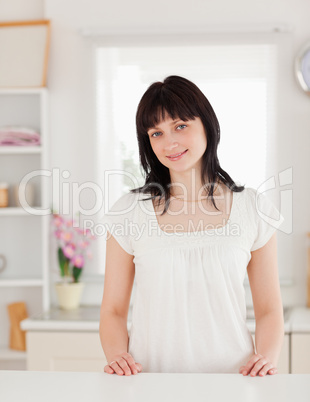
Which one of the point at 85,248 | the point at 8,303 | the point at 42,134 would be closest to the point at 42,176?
the point at 42,134

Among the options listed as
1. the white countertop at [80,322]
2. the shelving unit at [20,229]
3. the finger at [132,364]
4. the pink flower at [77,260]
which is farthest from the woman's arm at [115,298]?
the shelving unit at [20,229]

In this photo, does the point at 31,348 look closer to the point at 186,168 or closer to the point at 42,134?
the point at 42,134

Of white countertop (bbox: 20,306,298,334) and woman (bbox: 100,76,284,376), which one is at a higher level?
woman (bbox: 100,76,284,376)

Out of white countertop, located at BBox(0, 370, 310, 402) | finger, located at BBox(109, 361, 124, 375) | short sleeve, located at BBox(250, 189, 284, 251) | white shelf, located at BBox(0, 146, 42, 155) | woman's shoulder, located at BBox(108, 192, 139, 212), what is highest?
white shelf, located at BBox(0, 146, 42, 155)

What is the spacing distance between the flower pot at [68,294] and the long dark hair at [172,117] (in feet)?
4.69

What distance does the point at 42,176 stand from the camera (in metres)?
2.91

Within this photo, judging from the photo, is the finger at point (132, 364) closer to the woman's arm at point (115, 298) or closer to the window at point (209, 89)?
the woman's arm at point (115, 298)

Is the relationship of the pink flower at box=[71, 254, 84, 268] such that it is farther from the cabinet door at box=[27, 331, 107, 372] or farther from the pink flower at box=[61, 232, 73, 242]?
the cabinet door at box=[27, 331, 107, 372]

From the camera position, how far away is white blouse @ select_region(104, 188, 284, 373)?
143cm

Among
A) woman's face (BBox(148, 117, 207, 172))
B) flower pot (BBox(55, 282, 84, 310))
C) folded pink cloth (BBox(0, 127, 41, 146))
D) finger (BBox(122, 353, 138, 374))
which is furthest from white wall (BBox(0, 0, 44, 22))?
finger (BBox(122, 353, 138, 374))

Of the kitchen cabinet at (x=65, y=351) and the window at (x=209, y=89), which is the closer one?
the kitchen cabinet at (x=65, y=351)

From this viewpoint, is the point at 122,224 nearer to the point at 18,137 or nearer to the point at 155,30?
the point at 18,137

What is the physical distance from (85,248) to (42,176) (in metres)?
0.45

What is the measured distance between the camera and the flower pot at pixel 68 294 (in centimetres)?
288
